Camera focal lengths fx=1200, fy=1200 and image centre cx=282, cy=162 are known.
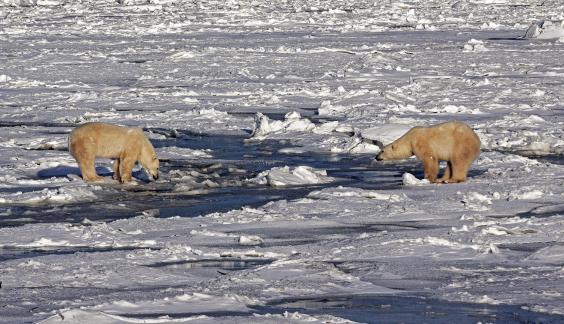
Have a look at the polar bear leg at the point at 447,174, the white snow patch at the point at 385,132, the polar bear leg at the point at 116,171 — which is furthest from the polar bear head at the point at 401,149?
the polar bear leg at the point at 116,171

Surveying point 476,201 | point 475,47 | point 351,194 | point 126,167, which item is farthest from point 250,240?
point 475,47

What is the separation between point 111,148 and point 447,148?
380 cm

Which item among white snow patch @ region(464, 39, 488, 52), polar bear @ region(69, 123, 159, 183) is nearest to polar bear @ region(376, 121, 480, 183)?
polar bear @ region(69, 123, 159, 183)

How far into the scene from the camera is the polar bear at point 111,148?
13617 millimetres

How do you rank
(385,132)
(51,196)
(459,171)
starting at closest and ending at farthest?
(51,196) → (459,171) → (385,132)

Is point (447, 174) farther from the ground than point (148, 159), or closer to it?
farther from the ground

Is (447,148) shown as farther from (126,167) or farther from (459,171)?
(126,167)

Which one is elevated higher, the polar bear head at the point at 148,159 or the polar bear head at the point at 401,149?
the polar bear head at the point at 401,149

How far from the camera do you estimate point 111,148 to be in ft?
45.0

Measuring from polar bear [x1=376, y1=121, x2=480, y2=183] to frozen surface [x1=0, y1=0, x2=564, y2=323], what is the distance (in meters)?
0.25

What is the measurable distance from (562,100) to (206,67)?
10585 millimetres

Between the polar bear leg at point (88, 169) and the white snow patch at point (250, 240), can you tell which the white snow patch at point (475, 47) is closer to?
the polar bear leg at point (88, 169)

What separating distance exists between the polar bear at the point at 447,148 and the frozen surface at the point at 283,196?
254 millimetres

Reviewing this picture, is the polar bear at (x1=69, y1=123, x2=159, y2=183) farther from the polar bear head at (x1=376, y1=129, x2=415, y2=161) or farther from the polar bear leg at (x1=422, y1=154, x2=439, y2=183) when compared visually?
the polar bear leg at (x1=422, y1=154, x2=439, y2=183)
